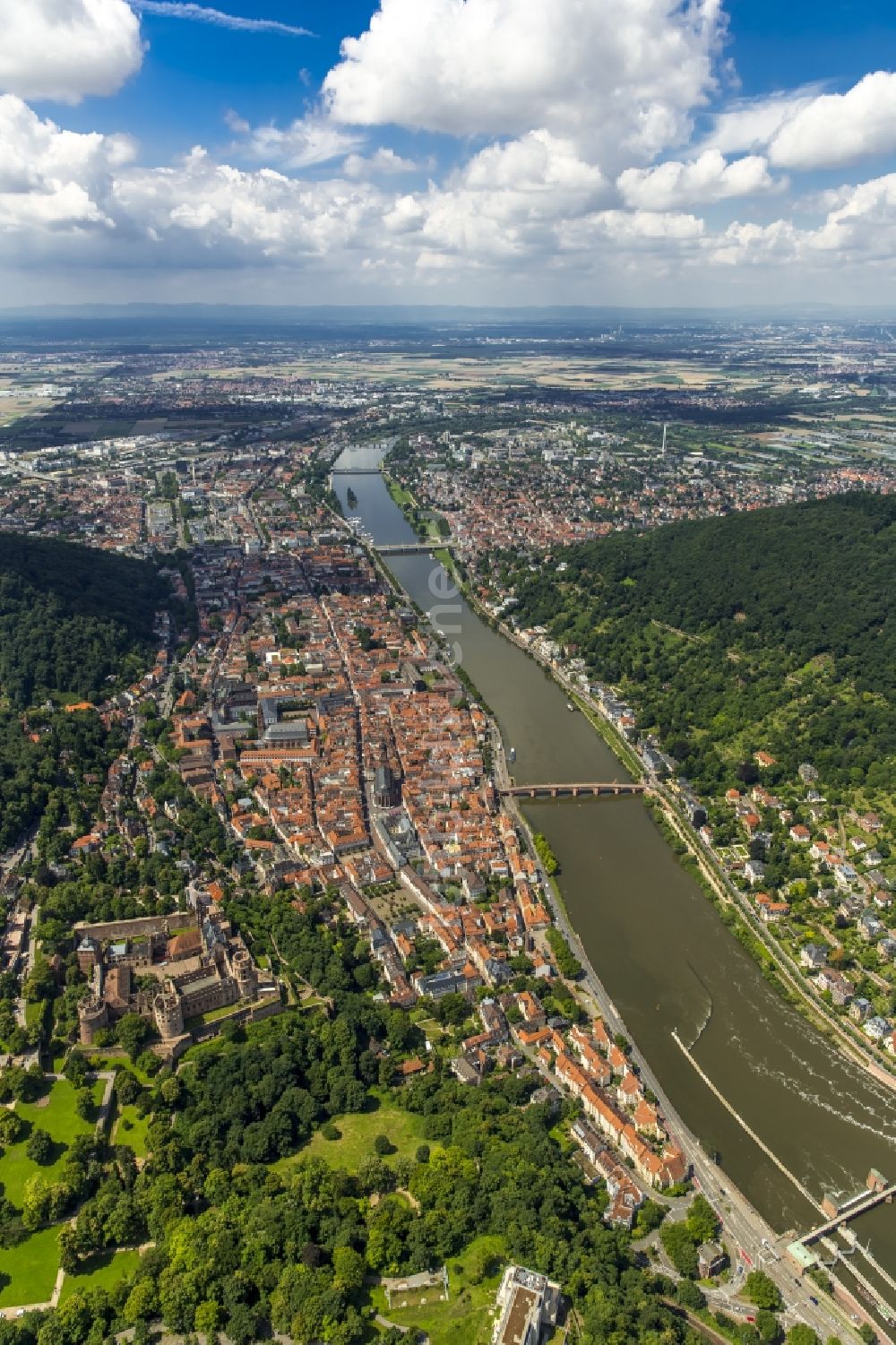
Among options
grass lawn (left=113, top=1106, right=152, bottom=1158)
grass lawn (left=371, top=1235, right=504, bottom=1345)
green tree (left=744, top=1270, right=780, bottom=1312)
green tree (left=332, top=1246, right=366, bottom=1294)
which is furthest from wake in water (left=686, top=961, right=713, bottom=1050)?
grass lawn (left=113, top=1106, right=152, bottom=1158)

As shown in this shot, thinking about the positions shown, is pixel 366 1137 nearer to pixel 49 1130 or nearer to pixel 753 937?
pixel 49 1130

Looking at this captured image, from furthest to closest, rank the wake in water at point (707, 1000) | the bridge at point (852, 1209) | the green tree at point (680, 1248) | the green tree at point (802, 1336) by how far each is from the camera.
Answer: the wake in water at point (707, 1000), the bridge at point (852, 1209), the green tree at point (680, 1248), the green tree at point (802, 1336)

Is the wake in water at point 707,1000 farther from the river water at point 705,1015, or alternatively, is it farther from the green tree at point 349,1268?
the green tree at point 349,1268

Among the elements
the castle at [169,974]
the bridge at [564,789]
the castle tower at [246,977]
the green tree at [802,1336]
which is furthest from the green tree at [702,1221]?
the bridge at [564,789]

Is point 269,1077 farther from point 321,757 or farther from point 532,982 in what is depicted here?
point 321,757

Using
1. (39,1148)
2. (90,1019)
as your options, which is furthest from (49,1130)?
(90,1019)

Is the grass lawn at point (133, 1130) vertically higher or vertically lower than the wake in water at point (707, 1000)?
lower
